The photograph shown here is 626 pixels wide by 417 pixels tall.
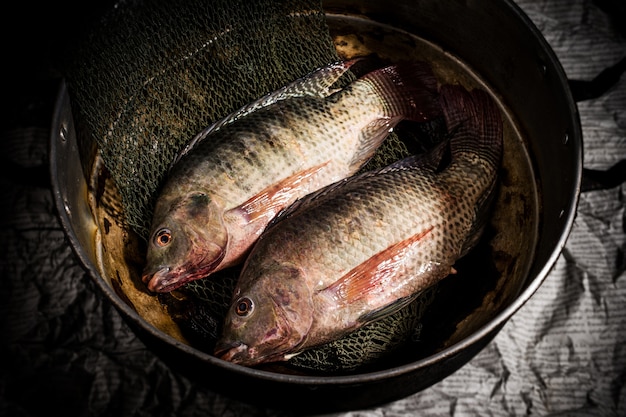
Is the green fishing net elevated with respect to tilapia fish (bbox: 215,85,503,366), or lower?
elevated

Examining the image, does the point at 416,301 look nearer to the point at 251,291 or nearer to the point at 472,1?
the point at 251,291

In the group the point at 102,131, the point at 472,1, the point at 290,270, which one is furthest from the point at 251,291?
the point at 472,1

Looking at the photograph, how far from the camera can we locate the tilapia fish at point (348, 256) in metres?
1.55

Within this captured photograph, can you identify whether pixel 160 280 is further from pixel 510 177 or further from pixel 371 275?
pixel 510 177

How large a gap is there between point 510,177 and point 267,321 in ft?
3.19

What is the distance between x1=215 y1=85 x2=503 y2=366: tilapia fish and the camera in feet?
5.10

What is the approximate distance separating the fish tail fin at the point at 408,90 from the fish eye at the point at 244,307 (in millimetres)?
753

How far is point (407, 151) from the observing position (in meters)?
2.01

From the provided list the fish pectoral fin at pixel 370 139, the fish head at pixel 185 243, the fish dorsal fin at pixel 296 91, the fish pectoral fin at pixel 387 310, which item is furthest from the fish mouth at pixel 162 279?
the fish pectoral fin at pixel 370 139

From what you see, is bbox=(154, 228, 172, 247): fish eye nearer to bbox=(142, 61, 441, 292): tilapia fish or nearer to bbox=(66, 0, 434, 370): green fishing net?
bbox=(142, 61, 441, 292): tilapia fish

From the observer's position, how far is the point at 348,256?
1.60 metres

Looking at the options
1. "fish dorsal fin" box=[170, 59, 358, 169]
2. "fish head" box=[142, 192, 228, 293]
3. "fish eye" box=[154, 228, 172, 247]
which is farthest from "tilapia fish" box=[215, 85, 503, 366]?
"fish dorsal fin" box=[170, 59, 358, 169]

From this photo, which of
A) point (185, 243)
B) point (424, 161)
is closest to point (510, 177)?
point (424, 161)

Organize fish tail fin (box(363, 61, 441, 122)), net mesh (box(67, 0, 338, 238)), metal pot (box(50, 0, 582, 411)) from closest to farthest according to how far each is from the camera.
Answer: metal pot (box(50, 0, 582, 411))
net mesh (box(67, 0, 338, 238))
fish tail fin (box(363, 61, 441, 122))
